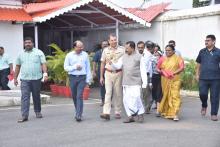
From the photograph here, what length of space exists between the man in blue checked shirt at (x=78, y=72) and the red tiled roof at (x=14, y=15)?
5970 millimetres

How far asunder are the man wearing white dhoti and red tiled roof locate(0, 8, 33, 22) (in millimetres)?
6728

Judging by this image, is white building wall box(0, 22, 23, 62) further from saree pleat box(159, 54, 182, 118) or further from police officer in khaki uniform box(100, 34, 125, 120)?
saree pleat box(159, 54, 182, 118)

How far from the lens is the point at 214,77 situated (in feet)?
Answer: 32.1

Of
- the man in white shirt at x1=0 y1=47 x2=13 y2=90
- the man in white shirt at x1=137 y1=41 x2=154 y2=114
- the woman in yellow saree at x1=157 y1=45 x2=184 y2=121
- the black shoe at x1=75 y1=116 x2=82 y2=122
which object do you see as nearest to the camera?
the black shoe at x1=75 y1=116 x2=82 y2=122

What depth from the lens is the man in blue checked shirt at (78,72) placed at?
9.62m

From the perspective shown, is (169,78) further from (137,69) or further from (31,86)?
(31,86)

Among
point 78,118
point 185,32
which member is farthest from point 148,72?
point 185,32

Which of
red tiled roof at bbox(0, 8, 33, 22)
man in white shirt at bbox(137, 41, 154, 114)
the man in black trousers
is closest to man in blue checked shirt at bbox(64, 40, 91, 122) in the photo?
man in white shirt at bbox(137, 41, 154, 114)

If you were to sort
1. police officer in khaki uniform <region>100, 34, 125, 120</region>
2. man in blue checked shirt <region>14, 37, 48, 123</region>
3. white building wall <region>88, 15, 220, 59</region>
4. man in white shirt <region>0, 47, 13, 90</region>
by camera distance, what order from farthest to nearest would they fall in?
white building wall <region>88, 15, 220, 59</region>, man in white shirt <region>0, 47, 13, 90</region>, police officer in khaki uniform <region>100, 34, 125, 120</region>, man in blue checked shirt <region>14, 37, 48, 123</region>

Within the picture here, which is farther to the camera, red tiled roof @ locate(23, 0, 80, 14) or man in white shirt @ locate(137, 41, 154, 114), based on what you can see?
red tiled roof @ locate(23, 0, 80, 14)

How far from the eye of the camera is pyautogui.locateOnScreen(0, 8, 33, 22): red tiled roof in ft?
49.5

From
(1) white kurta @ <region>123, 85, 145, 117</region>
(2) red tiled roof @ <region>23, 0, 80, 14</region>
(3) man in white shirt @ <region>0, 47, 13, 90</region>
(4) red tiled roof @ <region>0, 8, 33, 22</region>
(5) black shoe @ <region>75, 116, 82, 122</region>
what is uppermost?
(2) red tiled roof @ <region>23, 0, 80, 14</region>

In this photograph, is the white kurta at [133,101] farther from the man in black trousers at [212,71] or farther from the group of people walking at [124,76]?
the man in black trousers at [212,71]

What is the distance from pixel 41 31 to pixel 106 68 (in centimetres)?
1191
